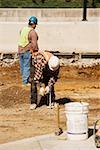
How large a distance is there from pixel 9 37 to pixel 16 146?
1057 cm

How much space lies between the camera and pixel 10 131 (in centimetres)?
1045

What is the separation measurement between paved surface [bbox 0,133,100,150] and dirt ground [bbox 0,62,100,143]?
59 centimetres

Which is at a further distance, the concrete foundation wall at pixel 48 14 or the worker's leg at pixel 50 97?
the concrete foundation wall at pixel 48 14

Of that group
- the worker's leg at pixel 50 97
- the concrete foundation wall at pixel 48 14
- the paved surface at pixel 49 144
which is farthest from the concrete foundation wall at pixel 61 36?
the paved surface at pixel 49 144

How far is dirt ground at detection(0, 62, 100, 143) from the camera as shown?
10571 mm

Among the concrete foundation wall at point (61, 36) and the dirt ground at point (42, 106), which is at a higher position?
the concrete foundation wall at point (61, 36)

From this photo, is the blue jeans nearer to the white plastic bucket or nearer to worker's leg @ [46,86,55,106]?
worker's leg @ [46,86,55,106]

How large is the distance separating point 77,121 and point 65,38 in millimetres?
10078

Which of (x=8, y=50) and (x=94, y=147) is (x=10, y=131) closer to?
(x=94, y=147)

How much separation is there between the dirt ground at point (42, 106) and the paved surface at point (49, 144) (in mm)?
585

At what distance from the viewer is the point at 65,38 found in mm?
19141

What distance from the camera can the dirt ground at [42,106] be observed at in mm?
10571

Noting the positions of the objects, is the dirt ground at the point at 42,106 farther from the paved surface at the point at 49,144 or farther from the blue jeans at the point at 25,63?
the paved surface at the point at 49,144

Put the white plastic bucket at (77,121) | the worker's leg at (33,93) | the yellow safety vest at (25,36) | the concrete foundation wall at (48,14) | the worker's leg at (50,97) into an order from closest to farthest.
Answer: the white plastic bucket at (77,121)
the worker's leg at (50,97)
the worker's leg at (33,93)
the yellow safety vest at (25,36)
the concrete foundation wall at (48,14)
